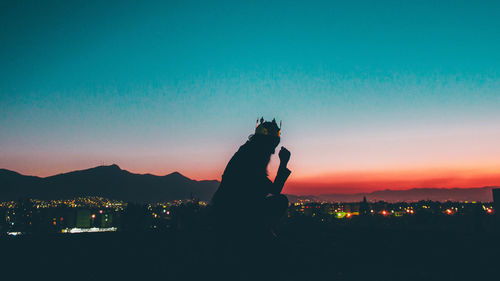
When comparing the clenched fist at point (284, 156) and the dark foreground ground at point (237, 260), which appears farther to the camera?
the clenched fist at point (284, 156)

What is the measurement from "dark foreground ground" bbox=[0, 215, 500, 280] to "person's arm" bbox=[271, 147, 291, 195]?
81 cm

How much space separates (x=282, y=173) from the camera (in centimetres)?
458

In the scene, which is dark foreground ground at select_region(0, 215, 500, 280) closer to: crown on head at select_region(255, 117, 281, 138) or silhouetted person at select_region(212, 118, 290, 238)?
silhouetted person at select_region(212, 118, 290, 238)

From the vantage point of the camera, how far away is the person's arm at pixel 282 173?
4504 millimetres

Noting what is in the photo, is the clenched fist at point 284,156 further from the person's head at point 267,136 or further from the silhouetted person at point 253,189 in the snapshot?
the person's head at point 267,136

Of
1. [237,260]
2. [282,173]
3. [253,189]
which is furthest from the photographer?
[282,173]

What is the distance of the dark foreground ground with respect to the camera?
3205mm

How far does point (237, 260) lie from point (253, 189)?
A: 108 cm

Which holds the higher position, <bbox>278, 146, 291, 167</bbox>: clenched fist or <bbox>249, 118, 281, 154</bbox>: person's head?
<bbox>249, 118, 281, 154</bbox>: person's head

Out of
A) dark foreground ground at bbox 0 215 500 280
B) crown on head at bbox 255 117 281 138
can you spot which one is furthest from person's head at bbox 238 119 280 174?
dark foreground ground at bbox 0 215 500 280

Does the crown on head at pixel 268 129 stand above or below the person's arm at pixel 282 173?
above

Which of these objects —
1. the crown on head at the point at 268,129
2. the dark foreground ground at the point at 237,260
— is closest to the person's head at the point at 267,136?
the crown on head at the point at 268,129

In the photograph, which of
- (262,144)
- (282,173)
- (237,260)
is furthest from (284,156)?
(237,260)

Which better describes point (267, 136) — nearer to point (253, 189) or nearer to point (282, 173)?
point (282, 173)
